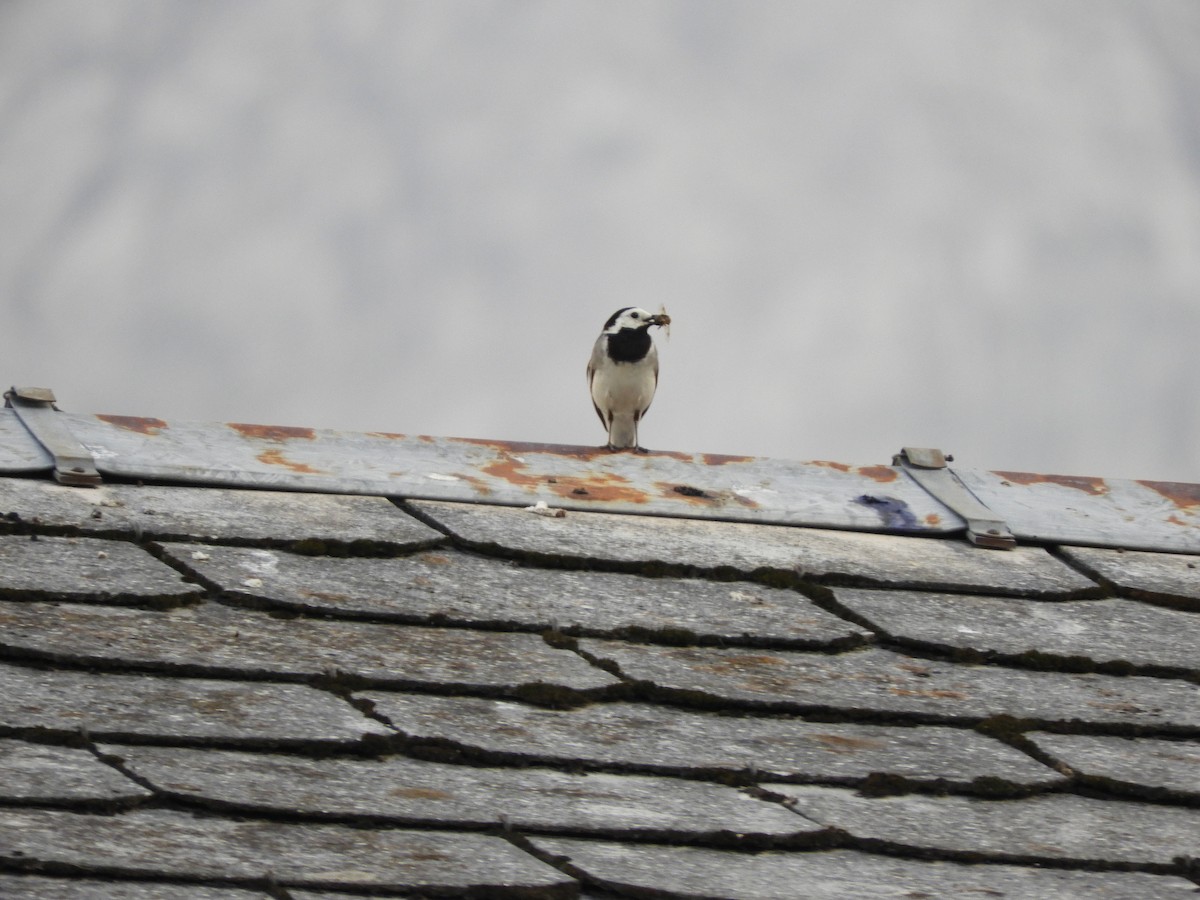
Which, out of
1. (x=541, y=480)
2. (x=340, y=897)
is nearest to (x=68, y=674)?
(x=340, y=897)

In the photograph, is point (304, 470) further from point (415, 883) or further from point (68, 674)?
point (415, 883)

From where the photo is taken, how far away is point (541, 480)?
329 cm

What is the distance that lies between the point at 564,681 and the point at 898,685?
482 millimetres

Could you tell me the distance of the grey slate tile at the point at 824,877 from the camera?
66.4 inches

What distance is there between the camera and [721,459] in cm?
354

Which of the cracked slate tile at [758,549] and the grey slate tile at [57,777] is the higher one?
the cracked slate tile at [758,549]

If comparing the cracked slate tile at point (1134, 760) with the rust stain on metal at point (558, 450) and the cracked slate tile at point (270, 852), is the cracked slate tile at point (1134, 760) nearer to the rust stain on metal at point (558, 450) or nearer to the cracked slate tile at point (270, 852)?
the cracked slate tile at point (270, 852)

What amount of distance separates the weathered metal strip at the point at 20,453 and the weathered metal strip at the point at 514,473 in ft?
0.30

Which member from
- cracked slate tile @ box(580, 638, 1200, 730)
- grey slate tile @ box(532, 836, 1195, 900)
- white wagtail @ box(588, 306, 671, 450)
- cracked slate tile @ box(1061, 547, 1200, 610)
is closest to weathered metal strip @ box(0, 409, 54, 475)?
cracked slate tile @ box(580, 638, 1200, 730)

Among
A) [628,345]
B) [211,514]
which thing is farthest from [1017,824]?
[628,345]

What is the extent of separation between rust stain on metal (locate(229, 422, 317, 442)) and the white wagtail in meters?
4.90

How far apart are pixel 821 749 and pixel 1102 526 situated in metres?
1.43

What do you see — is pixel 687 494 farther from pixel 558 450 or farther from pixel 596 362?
pixel 596 362

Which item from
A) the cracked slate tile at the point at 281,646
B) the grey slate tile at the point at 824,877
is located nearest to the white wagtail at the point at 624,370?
the cracked slate tile at the point at 281,646
